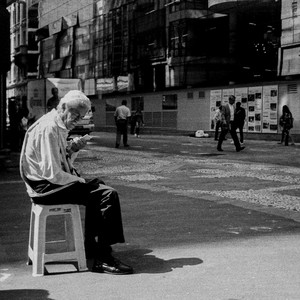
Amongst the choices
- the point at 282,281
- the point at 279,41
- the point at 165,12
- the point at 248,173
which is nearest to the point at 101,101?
the point at 165,12

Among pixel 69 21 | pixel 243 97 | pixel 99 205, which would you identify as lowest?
pixel 99 205

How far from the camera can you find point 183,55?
135ft

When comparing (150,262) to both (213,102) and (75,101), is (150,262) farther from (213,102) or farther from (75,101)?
(213,102)

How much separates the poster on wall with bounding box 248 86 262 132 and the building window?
850 cm

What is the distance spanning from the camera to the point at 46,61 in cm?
6794

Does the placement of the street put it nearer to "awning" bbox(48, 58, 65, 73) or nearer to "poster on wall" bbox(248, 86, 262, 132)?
"poster on wall" bbox(248, 86, 262, 132)

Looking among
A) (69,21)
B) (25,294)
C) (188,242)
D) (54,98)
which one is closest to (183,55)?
(54,98)

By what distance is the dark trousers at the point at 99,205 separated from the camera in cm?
496

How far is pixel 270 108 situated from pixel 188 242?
25997 millimetres

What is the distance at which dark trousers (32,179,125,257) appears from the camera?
4957mm

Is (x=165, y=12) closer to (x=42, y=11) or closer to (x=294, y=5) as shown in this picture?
(x=294, y=5)

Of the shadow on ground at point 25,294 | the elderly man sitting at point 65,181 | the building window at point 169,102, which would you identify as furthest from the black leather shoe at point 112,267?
the building window at point 169,102

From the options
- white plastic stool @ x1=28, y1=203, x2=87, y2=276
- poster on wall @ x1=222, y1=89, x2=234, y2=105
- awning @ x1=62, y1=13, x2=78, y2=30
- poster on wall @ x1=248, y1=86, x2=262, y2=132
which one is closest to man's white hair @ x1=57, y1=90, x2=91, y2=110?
white plastic stool @ x1=28, y1=203, x2=87, y2=276

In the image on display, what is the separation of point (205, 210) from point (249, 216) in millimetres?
712
